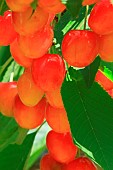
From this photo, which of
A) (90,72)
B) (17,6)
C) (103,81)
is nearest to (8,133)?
(103,81)

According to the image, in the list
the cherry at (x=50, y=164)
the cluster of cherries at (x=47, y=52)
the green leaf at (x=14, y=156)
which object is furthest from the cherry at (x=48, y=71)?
the green leaf at (x=14, y=156)

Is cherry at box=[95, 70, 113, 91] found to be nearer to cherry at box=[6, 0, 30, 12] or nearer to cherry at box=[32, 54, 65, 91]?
cherry at box=[32, 54, 65, 91]

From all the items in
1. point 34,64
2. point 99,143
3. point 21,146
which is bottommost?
point 21,146

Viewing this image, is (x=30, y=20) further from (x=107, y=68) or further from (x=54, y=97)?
(x=107, y=68)

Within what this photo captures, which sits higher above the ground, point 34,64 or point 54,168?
point 34,64

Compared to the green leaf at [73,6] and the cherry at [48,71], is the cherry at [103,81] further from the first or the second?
the green leaf at [73,6]

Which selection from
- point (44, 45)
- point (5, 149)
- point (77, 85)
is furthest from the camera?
point (5, 149)

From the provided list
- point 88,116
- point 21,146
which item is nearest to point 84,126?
point 88,116

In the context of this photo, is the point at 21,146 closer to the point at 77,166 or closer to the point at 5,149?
the point at 5,149

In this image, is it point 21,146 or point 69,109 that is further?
point 21,146
